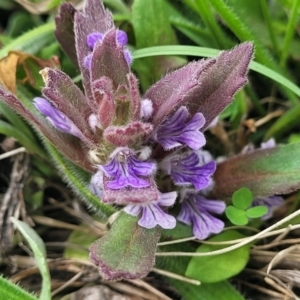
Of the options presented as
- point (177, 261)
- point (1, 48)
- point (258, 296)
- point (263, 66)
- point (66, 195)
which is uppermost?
point (1, 48)

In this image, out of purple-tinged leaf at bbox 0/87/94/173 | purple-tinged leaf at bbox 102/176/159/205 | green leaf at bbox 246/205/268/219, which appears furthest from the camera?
green leaf at bbox 246/205/268/219

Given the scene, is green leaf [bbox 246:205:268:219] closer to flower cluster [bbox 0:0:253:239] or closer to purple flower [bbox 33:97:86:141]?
flower cluster [bbox 0:0:253:239]

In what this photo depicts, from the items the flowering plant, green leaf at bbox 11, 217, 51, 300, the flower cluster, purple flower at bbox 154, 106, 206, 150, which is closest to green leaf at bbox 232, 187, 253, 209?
the flowering plant

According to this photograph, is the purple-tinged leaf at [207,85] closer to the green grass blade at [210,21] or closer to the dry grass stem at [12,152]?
the green grass blade at [210,21]

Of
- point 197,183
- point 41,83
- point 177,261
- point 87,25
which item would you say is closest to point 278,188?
point 197,183

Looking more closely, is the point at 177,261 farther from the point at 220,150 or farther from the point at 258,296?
the point at 220,150

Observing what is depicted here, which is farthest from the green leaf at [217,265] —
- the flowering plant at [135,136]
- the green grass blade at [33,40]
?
the green grass blade at [33,40]

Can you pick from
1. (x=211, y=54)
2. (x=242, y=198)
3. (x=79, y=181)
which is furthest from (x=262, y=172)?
(x=79, y=181)
